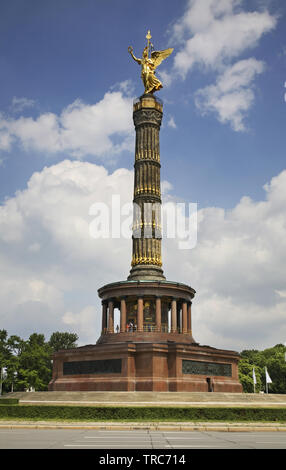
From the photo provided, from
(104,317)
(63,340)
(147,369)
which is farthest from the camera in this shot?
(63,340)

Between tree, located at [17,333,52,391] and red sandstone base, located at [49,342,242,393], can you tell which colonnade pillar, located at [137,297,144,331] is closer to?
red sandstone base, located at [49,342,242,393]

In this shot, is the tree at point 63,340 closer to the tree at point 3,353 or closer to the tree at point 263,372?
the tree at point 3,353

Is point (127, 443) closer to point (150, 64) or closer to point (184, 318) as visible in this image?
point (184, 318)

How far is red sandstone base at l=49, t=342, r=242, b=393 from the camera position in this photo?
1439 inches

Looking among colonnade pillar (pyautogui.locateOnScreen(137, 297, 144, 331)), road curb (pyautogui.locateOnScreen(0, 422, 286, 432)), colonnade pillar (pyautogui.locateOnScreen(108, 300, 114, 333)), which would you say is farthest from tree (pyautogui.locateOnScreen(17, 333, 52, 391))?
road curb (pyautogui.locateOnScreen(0, 422, 286, 432))

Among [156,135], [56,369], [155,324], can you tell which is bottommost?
[56,369]

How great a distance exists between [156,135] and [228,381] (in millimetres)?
26212

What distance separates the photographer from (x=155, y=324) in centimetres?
4303

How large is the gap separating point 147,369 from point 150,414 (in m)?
13.5

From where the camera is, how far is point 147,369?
3672cm

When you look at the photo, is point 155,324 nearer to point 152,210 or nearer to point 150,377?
point 150,377

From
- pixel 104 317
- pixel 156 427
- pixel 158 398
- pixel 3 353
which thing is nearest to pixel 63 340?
pixel 3 353
